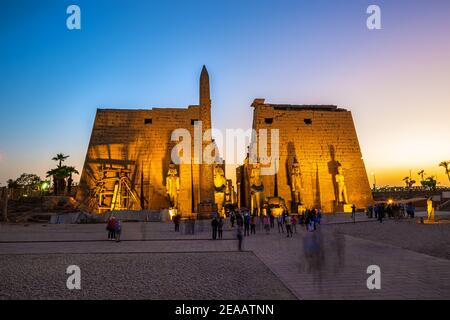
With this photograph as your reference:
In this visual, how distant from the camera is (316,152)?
3069 cm

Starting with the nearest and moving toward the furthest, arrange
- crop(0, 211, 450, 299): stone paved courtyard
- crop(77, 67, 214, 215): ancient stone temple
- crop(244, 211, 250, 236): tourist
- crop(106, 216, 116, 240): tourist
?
crop(0, 211, 450, 299): stone paved courtyard
crop(106, 216, 116, 240): tourist
crop(244, 211, 250, 236): tourist
crop(77, 67, 214, 215): ancient stone temple

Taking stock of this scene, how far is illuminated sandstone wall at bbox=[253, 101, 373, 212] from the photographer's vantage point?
29625 mm

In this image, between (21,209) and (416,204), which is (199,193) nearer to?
(21,209)

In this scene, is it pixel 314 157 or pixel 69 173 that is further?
pixel 69 173

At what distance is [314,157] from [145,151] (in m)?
14.8

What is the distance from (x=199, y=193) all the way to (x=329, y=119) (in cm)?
1396

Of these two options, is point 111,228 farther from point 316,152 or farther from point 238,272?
point 316,152

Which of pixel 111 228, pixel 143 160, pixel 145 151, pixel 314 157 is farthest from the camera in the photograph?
pixel 314 157

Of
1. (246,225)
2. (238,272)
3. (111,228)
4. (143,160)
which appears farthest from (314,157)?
(238,272)

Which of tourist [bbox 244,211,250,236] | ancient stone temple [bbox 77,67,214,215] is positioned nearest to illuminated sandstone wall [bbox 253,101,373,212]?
ancient stone temple [bbox 77,67,214,215]

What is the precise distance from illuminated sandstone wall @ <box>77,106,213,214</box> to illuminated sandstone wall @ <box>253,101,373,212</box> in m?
6.20

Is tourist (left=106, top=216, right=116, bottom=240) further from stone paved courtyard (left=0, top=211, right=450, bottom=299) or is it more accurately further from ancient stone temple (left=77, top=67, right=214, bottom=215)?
ancient stone temple (left=77, top=67, right=214, bottom=215)

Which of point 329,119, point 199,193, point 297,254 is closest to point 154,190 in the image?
point 199,193
